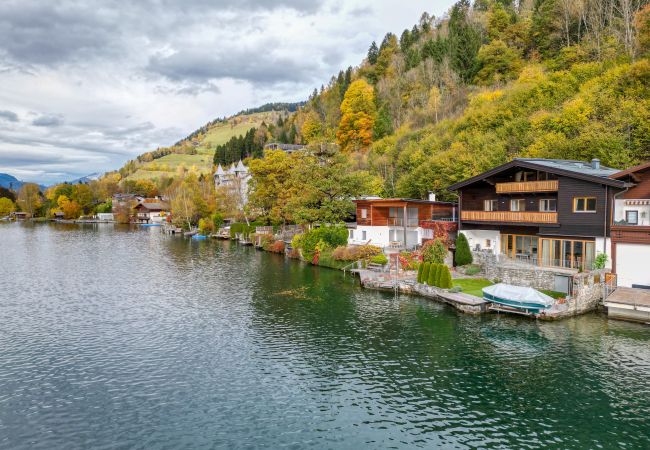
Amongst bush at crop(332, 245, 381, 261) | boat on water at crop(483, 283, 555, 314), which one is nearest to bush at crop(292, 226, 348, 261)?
bush at crop(332, 245, 381, 261)

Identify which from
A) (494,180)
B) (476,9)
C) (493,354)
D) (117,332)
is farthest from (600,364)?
(476,9)

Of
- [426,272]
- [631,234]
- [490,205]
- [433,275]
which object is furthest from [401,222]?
[631,234]

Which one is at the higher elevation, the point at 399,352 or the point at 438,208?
the point at 438,208

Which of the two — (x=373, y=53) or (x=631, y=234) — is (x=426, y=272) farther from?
(x=373, y=53)

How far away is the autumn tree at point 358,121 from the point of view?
11300 centimetres

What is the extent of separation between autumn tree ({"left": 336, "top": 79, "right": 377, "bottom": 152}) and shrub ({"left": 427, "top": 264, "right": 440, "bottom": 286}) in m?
75.4

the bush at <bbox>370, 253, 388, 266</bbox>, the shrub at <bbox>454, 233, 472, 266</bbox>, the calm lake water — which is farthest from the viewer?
the bush at <bbox>370, 253, 388, 266</bbox>

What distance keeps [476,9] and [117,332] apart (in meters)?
132

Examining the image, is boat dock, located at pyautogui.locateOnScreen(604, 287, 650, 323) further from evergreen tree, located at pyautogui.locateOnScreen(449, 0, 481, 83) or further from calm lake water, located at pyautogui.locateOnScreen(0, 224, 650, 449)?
evergreen tree, located at pyautogui.locateOnScreen(449, 0, 481, 83)

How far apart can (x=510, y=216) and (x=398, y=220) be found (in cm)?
1823

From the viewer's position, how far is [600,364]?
2359 centimetres

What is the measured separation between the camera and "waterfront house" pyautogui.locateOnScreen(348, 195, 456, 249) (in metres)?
55.7

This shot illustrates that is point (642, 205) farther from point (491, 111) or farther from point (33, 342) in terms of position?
point (33, 342)

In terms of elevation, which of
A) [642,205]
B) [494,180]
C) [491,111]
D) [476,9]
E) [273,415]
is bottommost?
[273,415]
